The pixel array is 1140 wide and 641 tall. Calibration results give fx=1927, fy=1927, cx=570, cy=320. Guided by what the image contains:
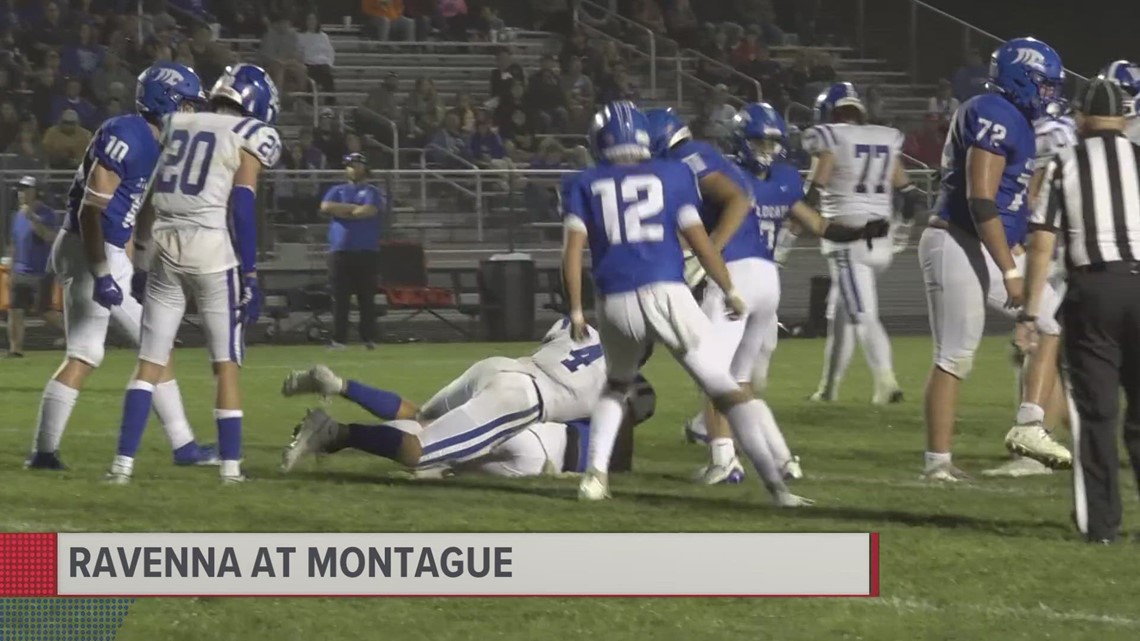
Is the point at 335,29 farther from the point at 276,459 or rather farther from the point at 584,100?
the point at 276,459

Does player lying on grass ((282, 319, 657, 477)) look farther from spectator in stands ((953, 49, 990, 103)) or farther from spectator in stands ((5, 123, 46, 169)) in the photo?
spectator in stands ((953, 49, 990, 103))

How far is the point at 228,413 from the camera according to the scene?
8125 millimetres

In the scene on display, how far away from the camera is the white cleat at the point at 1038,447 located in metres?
8.16

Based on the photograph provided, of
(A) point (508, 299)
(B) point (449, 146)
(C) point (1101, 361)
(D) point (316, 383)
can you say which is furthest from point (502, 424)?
(B) point (449, 146)

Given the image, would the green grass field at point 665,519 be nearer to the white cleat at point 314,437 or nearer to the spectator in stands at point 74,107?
the white cleat at point 314,437

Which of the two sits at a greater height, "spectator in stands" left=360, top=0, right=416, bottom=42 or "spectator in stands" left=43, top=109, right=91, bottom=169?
"spectator in stands" left=360, top=0, right=416, bottom=42

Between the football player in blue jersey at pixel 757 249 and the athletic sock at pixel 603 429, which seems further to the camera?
the football player in blue jersey at pixel 757 249

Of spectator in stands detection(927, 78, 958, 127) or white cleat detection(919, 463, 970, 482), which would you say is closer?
white cleat detection(919, 463, 970, 482)

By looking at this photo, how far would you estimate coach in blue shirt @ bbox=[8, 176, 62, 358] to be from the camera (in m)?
18.1

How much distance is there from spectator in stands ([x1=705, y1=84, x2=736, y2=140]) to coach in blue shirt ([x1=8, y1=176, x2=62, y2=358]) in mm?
8347

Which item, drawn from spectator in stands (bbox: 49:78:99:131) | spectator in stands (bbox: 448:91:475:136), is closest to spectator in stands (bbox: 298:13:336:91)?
spectator in stands (bbox: 448:91:475:136)

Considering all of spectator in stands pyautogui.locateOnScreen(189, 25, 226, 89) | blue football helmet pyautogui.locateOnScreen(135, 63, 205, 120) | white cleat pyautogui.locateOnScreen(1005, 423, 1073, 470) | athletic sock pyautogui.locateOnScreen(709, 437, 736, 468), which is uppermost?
blue football helmet pyautogui.locateOnScreen(135, 63, 205, 120)

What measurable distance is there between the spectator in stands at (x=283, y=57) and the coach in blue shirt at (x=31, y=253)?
5.20 metres

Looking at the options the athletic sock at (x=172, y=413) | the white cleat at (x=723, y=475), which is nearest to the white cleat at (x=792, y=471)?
the white cleat at (x=723, y=475)
